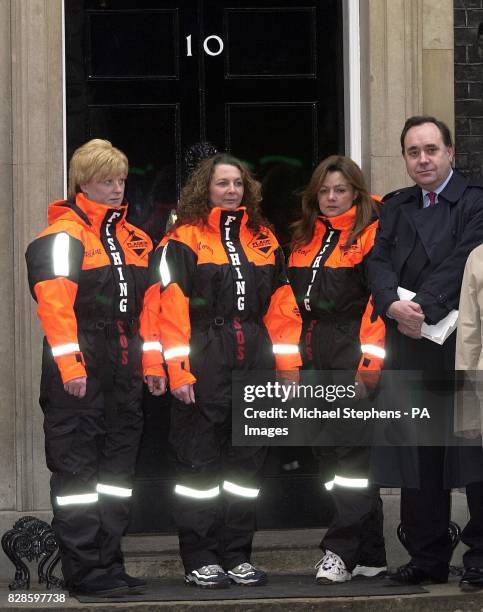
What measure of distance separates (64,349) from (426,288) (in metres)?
1.68

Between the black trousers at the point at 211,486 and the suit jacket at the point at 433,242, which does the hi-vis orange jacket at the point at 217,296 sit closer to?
the black trousers at the point at 211,486

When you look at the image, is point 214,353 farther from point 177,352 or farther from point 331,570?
point 331,570

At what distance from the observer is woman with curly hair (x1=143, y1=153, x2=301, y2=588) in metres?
7.01

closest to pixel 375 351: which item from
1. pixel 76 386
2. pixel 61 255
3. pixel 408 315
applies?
pixel 408 315

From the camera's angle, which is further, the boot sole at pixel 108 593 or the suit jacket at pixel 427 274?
the boot sole at pixel 108 593

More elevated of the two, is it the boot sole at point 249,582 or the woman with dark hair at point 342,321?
the woman with dark hair at point 342,321

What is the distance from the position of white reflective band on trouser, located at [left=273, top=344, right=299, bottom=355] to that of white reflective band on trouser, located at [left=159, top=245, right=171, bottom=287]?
66 centimetres

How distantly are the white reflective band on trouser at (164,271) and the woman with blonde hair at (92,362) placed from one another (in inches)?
3.5

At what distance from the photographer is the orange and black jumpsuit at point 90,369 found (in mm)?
6773

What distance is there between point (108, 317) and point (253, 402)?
83 centimetres

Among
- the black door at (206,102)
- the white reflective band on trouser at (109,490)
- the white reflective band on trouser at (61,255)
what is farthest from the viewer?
the black door at (206,102)

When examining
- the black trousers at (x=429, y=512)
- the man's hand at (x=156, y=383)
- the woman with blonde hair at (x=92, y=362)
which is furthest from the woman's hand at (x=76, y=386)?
the black trousers at (x=429, y=512)

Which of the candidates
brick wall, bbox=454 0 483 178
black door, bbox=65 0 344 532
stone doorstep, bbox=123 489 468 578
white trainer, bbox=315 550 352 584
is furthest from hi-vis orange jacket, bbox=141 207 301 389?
brick wall, bbox=454 0 483 178

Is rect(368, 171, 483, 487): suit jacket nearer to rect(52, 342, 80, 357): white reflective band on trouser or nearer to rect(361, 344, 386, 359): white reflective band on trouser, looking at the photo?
rect(361, 344, 386, 359): white reflective band on trouser
